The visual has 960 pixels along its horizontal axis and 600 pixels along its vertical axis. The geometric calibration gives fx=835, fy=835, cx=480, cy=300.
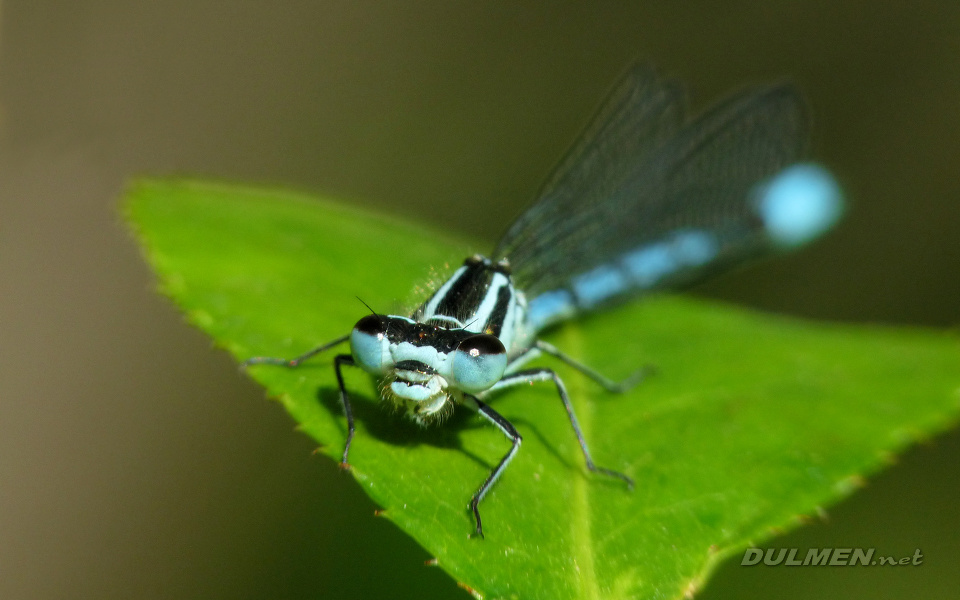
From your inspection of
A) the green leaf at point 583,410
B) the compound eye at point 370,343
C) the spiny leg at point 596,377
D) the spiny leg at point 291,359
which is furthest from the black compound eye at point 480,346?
the spiny leg at point 596,377

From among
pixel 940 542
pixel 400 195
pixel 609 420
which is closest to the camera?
pixel 609 420

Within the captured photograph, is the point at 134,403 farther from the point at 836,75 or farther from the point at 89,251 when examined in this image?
the point at 836,75

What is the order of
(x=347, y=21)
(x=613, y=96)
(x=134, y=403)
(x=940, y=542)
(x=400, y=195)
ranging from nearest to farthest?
(x=940, y=542) → (x=613, y=96) → (x=134, y=403) → (x=400, y=195) → (x=347, y=21)

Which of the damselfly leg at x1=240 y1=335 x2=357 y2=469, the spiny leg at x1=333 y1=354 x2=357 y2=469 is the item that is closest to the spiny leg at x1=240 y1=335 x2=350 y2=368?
the damselfly leg at x1=240 y1=335 x2=357 y2=469

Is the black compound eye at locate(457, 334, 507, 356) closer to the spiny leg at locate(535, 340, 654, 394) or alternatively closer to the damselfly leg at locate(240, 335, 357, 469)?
the damselfly leg at locate(240, 335, 357, 469)

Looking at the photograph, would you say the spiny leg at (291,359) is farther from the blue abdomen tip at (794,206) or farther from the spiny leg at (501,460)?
the blue abdomen tip at (794,206)

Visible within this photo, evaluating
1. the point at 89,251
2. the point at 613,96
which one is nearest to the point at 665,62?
the point at 613,96
